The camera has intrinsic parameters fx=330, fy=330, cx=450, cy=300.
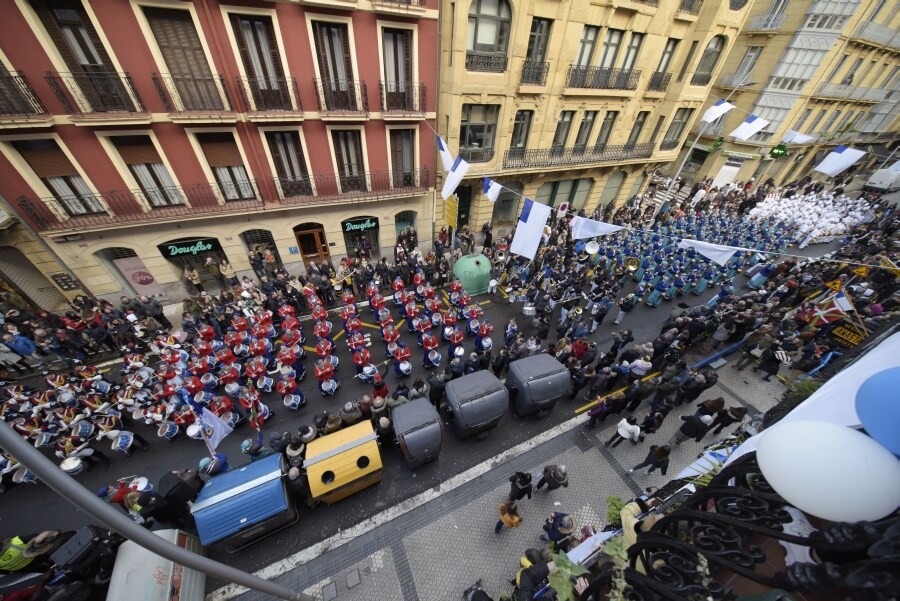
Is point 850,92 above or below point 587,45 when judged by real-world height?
below

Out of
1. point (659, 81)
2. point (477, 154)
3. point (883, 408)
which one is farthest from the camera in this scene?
point (659, 81)

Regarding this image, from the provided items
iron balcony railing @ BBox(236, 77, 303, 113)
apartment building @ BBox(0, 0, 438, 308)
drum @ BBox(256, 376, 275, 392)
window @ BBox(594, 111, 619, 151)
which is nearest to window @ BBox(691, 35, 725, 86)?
window @ BBox(594, 111, 619, 151)

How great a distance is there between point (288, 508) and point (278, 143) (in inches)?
541

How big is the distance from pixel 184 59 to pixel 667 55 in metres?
24.8

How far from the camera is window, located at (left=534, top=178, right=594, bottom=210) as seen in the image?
21.8 m

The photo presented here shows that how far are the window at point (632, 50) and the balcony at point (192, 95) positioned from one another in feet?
66.7

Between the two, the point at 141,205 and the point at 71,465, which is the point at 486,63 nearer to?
the point at 141,205

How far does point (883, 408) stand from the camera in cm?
202

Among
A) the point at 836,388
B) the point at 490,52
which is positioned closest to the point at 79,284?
the point at 490,52

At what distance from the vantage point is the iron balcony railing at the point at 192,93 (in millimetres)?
11609

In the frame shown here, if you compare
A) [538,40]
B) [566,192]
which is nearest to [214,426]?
[538,40]

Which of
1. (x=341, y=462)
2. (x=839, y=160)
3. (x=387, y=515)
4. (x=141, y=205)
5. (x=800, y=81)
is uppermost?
(x=141, y=205)

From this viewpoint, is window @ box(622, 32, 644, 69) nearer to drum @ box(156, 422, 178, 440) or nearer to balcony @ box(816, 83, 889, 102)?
balcony @ box(816, 83, 889, 102)

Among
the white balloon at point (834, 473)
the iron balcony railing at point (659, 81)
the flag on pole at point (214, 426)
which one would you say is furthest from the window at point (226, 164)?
the iron balcony railing at point (659, 81)
